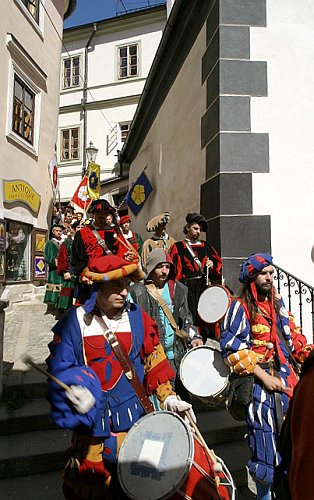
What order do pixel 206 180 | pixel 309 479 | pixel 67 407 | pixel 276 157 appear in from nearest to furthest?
pixel 309 479 < pixel 67 407 < pixel 276 157 < pixel 206 180

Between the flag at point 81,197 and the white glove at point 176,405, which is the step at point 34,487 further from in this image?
the flag at point 81,197

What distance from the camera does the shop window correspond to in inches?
369

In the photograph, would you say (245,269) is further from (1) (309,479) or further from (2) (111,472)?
(1) (309,479)

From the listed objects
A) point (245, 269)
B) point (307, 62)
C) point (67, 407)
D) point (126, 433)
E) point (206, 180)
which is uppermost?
point (307, 62)

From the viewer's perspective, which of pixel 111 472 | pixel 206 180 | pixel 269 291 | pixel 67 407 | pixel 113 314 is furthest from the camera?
pixel 206 180

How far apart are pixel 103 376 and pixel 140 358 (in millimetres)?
275

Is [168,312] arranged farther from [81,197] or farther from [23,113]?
[81,197]

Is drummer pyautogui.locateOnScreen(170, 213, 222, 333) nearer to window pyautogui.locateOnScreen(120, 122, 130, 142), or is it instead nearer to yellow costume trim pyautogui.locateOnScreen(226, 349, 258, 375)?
yellow costume trim pyautogui.locateOnScreen(226, 349, 258, 375)

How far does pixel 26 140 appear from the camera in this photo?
33.8 ft

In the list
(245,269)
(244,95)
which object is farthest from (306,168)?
(245,269)

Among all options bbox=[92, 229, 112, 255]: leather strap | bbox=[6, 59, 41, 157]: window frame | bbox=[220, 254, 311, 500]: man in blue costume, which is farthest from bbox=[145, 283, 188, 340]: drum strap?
bbox=[6, 59, 41, 157]: window frame

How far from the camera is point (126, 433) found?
210 cm

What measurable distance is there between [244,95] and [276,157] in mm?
1024

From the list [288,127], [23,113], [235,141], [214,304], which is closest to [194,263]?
[214,304]
